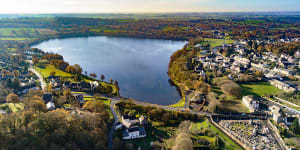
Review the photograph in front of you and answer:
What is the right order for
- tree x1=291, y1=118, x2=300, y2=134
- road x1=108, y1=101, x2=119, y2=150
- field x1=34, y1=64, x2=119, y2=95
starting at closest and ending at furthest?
road x1=108, y1=101, x2=119, y2=150 < tree x1=291, y1=118, x2=300, y2=134 < field x1=34, y1=64, x2=119, y2=95

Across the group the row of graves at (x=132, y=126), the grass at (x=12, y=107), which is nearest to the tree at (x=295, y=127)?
the row of graves at (x=132, y=126)

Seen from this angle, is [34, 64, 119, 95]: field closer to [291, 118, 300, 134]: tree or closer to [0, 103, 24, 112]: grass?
[0, 103, 24, 112]: grass

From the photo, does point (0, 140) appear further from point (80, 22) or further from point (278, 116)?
point (80, 22)

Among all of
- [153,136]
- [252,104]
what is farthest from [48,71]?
[252,104]

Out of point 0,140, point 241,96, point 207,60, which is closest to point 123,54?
point 207,60

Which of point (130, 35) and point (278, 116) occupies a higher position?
point (130, 35)

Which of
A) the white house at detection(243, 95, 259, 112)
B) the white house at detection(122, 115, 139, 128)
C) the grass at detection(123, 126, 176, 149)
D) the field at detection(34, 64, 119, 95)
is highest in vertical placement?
the field at detection(34, 64, 119, 95)

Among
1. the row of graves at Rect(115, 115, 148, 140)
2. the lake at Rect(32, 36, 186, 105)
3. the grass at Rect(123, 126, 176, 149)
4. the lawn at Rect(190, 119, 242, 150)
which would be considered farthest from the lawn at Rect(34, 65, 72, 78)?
the lawn at Rect(190, 119, 242, 150)
